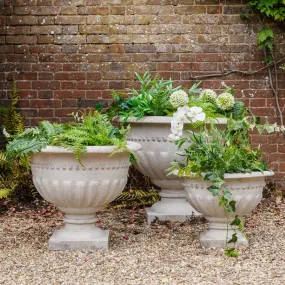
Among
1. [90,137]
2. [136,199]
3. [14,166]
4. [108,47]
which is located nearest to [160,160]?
[90,137]

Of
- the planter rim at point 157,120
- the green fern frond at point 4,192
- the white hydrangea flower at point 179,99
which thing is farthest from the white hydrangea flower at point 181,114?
the green fern frond at point 4,192

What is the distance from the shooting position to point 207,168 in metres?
4.36

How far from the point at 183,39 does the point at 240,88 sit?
0.73 m

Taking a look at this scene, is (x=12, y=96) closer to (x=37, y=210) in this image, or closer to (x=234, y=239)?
(x=37, y=210)

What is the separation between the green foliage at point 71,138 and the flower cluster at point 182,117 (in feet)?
1.22

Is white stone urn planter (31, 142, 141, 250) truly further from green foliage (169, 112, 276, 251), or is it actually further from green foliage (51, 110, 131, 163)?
green foliage (169, 112, 276, 251)

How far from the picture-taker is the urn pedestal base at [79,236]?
4.44 meters

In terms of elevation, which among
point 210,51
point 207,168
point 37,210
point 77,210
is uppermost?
point 210,51

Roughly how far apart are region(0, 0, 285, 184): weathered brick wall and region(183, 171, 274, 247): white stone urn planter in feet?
7.12

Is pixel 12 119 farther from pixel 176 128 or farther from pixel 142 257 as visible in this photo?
pixel 142 257

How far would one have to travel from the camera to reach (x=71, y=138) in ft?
14.0

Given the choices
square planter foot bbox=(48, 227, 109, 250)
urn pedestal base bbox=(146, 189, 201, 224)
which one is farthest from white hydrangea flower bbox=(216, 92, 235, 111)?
square planter foot bbox=(48, 227, 109, 250)

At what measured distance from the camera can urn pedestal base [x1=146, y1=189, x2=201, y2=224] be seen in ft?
17.6

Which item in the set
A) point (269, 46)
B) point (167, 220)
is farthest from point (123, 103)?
point (269, 46)
